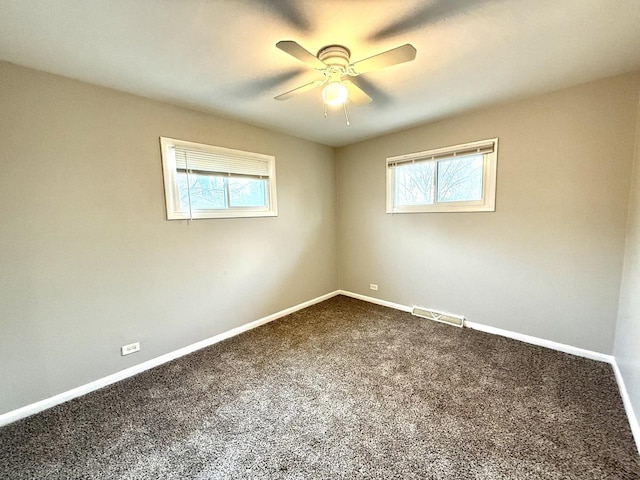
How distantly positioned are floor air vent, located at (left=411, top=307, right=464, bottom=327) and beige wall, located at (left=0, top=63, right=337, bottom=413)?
2.17 m

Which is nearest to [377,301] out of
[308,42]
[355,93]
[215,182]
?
[215,182]

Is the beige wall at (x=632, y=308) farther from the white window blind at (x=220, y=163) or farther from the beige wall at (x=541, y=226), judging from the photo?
the white window blind at (x=220, y=163)

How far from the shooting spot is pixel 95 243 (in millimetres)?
2059

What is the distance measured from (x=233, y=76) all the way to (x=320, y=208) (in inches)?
86.7

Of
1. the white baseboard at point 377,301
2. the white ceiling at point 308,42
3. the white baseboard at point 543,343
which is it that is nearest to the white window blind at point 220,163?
the white ceiling at point 308,42

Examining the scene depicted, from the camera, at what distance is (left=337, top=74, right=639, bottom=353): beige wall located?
2.16 meters

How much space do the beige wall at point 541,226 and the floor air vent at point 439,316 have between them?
9 centimetres

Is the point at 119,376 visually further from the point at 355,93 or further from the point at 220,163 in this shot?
the point at 355,93

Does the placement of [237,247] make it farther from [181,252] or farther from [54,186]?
[54,186]

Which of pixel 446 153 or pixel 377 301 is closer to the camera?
pixel 446 153

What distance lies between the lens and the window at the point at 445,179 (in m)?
2.76

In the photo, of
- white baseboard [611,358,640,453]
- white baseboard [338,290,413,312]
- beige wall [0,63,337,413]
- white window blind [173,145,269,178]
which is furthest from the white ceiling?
white baseboard [338,290,413,312]

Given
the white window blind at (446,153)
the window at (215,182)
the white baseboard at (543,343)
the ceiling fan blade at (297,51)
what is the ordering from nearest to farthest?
the ceiling fan blade at (297,51)
the white baseboard at (543,343)
the window at (215,182)
the white window blind at (446,153)

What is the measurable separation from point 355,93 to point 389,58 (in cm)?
47
